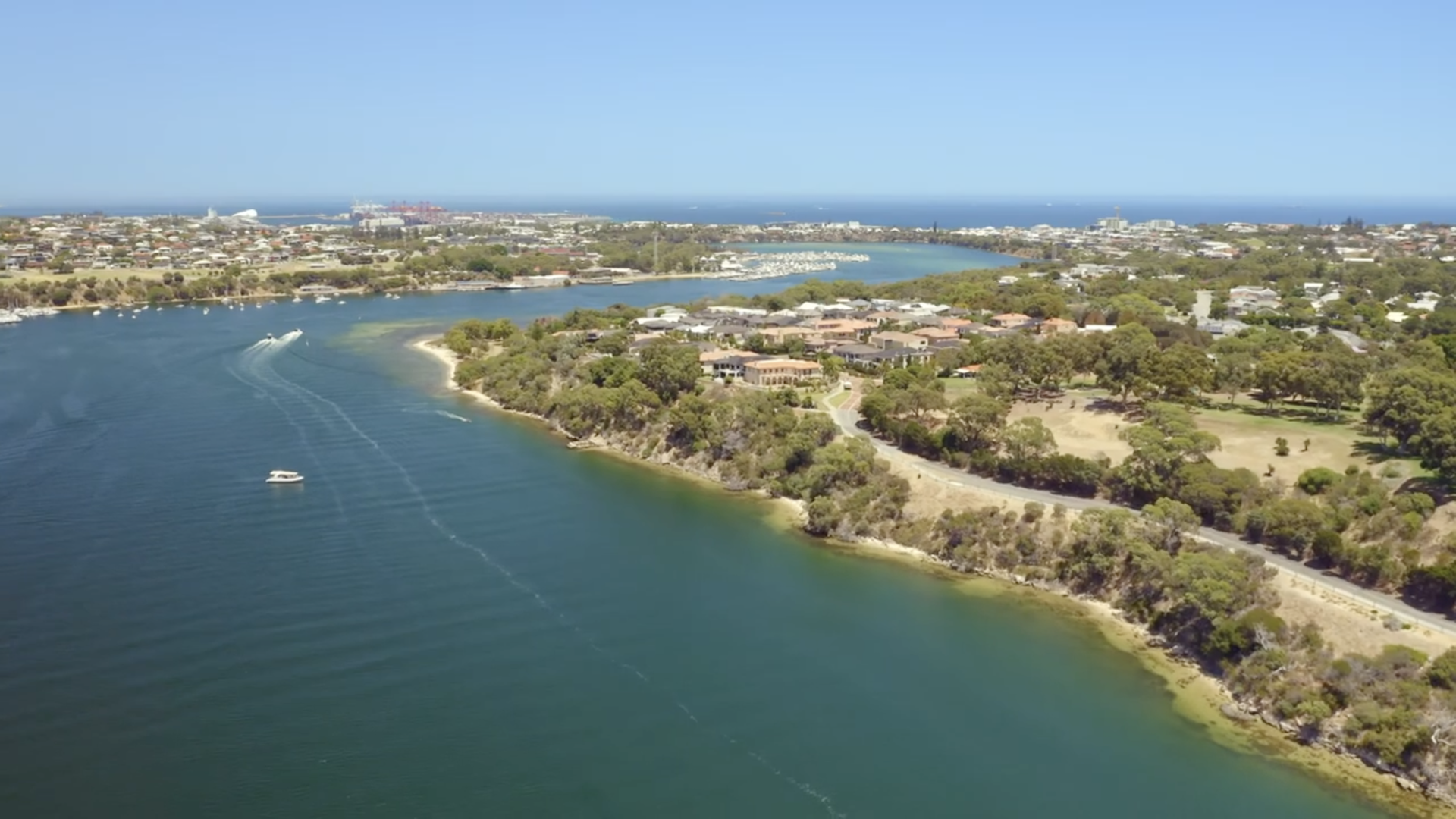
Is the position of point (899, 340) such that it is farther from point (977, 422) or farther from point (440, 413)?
point (440, 413)

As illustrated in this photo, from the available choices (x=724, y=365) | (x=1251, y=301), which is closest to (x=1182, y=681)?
(x=724, y=365)

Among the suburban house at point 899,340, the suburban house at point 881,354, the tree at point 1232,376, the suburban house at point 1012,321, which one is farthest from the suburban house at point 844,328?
the tree at point 1232,376

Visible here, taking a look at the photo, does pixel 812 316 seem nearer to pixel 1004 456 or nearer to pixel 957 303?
pixel 957 303

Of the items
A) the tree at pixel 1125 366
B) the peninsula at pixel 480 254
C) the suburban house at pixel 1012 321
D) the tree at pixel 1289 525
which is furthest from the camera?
the peninsula at pixel 480 254

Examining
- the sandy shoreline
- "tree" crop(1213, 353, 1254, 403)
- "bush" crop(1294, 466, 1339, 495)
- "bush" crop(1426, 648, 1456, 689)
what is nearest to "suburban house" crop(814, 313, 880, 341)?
"tree" crop(1213, 353, 1254, 403)

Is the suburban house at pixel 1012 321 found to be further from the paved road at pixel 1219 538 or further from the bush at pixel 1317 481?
the bush at pixel 1317 481

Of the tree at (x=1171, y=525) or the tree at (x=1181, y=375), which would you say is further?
the tree at (x=1181, y=375)
